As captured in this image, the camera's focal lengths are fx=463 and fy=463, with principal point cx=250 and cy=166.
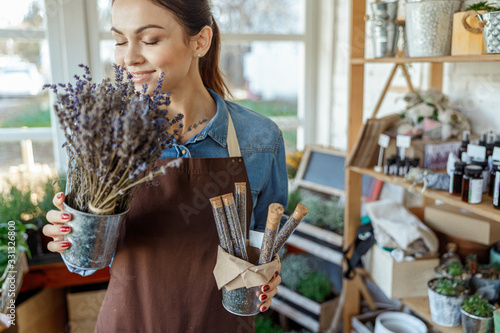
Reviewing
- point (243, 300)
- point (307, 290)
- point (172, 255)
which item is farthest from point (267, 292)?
point (307, 290)

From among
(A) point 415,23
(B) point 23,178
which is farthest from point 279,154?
(B) point 23,178

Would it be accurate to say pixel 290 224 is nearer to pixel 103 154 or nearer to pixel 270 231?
pixel 270 231

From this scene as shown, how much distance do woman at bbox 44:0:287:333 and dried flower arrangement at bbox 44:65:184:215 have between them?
8.1 inches

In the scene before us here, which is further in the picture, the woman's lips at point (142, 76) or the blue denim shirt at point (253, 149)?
the blue denim shirt at point (253, 149)

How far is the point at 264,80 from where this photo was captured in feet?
10.4

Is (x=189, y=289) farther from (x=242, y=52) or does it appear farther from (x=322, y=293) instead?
(x=242, y=52)

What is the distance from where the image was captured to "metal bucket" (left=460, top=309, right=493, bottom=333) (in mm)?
1468

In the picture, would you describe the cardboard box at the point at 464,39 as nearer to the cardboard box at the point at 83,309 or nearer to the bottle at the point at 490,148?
the bottle at the point at 490,148

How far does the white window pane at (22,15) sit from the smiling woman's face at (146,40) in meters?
1.83

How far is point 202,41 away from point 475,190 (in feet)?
3.09

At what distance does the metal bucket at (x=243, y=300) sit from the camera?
1022 millimetres

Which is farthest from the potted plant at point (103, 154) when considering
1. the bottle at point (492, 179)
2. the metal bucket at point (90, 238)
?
the bottle at point (492, 179)

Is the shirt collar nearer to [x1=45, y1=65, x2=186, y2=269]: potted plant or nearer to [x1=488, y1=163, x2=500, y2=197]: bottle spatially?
[x1=45, y1=65, x2=186, y2=269]: potted plant

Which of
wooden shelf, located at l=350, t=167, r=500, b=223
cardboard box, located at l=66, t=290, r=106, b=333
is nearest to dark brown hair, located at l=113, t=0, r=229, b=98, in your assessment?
wooden shelf, located at l=350, t=167, r=500, b=223
